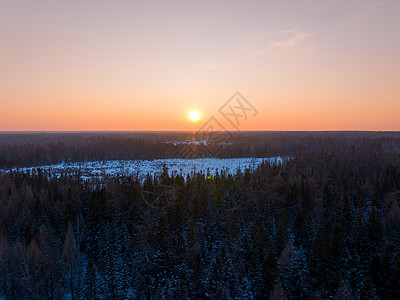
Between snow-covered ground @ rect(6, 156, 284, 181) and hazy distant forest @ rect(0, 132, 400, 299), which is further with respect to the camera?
snow-covered ground @ rect(6, 156, 284, 181)

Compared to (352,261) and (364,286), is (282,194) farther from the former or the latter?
(364,286)

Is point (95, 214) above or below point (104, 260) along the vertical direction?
above

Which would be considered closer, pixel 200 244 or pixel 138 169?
pixel 200 244

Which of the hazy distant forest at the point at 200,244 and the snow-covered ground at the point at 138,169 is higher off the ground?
the snow-covered ground at the point at 138,169

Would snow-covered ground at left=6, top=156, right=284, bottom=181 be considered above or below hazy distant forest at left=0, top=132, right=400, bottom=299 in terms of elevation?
above

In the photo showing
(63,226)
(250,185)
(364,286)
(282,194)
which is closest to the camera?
(364,286)

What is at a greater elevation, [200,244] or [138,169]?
[138,169]

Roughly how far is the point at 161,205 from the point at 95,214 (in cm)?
1279

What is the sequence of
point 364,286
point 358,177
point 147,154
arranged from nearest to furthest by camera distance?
point 364,286 < point 358,177 < point 147,154

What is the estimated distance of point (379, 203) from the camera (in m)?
47.3

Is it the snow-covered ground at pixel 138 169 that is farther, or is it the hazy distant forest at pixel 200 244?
the snow-covered ground at pixel 138 169

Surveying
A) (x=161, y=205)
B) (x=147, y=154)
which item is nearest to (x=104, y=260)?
(x=161, y=205)

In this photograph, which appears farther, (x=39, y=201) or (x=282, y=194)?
(x=282, y=194)

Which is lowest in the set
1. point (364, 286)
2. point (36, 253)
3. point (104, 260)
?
point (364, 286)
